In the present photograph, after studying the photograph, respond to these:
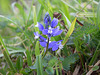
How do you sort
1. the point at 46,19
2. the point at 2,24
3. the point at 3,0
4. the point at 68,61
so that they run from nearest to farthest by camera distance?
1. the point at 46,19
2. the point at 68,61
3. the point at 2,24
4. the point at 3,0

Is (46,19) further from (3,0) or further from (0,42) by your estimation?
(3,0)

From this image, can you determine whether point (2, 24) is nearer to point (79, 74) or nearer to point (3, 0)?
point (79, 74)

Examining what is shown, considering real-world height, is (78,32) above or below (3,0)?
below

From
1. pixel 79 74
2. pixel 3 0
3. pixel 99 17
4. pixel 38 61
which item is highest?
pixel 3 0

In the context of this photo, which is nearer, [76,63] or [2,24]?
[76,63]

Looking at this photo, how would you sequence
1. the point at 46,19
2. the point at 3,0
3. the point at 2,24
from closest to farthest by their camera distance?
the point at 46,19 → the point at 2,24 → the point at 3,0

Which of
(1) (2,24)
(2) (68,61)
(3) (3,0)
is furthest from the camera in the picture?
(3) (3,0)

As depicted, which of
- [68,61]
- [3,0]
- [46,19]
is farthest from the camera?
[3,0]

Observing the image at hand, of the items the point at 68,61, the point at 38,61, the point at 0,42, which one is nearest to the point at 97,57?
the point at 68,61

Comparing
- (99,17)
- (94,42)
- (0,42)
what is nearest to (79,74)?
(94,42)
